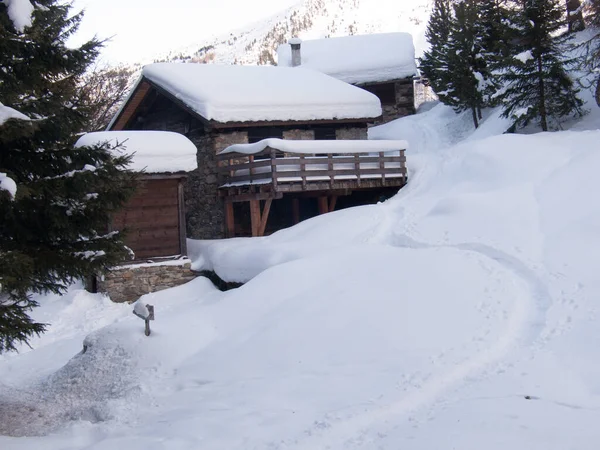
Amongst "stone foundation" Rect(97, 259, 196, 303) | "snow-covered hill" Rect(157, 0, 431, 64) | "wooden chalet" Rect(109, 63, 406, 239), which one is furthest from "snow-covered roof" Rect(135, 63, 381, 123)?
"snow-covered hill" Rect(157, 0, 431, 64)

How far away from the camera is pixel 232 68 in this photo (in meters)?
25.0

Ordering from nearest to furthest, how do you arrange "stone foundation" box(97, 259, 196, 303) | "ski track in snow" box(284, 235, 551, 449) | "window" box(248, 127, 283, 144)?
"ski track in snow" box(284, 235, 551, 449), "stone foundation" box(97, 259, 196, 303), "window" box(248, 127, 283, 144)

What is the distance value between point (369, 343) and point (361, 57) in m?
30.9

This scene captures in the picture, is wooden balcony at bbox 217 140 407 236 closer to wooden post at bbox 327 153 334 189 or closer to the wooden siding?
wooden post at bbox 327 153 334 189

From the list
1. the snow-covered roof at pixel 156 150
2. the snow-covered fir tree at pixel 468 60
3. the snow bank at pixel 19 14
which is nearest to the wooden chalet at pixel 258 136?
the snow-covered roof at pixel 156 150

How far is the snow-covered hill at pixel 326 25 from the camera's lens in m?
100

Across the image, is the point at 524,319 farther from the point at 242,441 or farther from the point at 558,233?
the point at 242,441

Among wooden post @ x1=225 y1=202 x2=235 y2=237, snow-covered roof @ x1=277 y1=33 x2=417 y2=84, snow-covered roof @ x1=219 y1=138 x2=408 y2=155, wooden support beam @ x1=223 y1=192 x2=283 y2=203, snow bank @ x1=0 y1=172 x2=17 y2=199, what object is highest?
snow-covered roof @ x1=277 y1=33 x2=417 y2=84

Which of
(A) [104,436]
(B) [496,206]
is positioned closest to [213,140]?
(B) [496,206]

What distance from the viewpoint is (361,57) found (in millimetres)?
37969

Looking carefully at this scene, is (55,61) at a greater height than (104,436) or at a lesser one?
greater

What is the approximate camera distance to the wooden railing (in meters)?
19.0

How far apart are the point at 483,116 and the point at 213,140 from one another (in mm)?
14304

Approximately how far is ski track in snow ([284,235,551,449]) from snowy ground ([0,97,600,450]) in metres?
0.03
